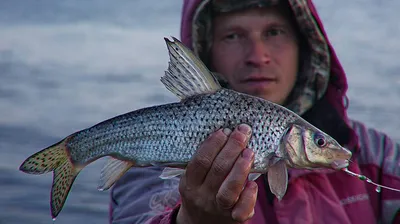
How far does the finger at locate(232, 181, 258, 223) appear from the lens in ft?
10.1

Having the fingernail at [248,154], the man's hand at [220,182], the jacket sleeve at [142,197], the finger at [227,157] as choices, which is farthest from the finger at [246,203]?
the jacket sleeve at [142,197]

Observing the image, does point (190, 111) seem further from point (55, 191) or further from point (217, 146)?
point (55, 191)

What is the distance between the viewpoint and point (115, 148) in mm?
3043

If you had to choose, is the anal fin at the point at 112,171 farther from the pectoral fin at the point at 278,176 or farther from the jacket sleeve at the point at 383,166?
the jacket sleeve at the point at 383,166

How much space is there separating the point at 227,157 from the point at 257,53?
4.79 ft

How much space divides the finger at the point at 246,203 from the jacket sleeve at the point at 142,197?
2.72 ft

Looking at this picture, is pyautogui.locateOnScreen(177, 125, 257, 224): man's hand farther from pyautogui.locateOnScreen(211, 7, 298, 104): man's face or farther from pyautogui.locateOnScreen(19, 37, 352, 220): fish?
pyautogui.locateOnScreen(211, 7, 298, 104): man's face

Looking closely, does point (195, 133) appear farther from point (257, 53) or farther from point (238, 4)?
point (238, 4)

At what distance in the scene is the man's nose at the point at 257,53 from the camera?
4.30m

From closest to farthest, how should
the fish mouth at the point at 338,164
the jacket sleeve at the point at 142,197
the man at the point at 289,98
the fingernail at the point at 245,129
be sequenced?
the fingernail at the point at 245,129 → the fish mouth at the point at 338,164 → the jacket sleeve at the point at 142,197 → the man at the point at 289,98

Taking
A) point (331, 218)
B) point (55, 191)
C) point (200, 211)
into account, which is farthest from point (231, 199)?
point (331, 218)

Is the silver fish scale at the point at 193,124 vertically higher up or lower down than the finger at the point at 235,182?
higher up

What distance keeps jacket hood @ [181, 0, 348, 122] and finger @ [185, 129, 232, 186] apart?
5.25ft

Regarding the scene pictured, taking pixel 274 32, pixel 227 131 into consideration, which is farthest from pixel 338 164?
pixel 274 32
